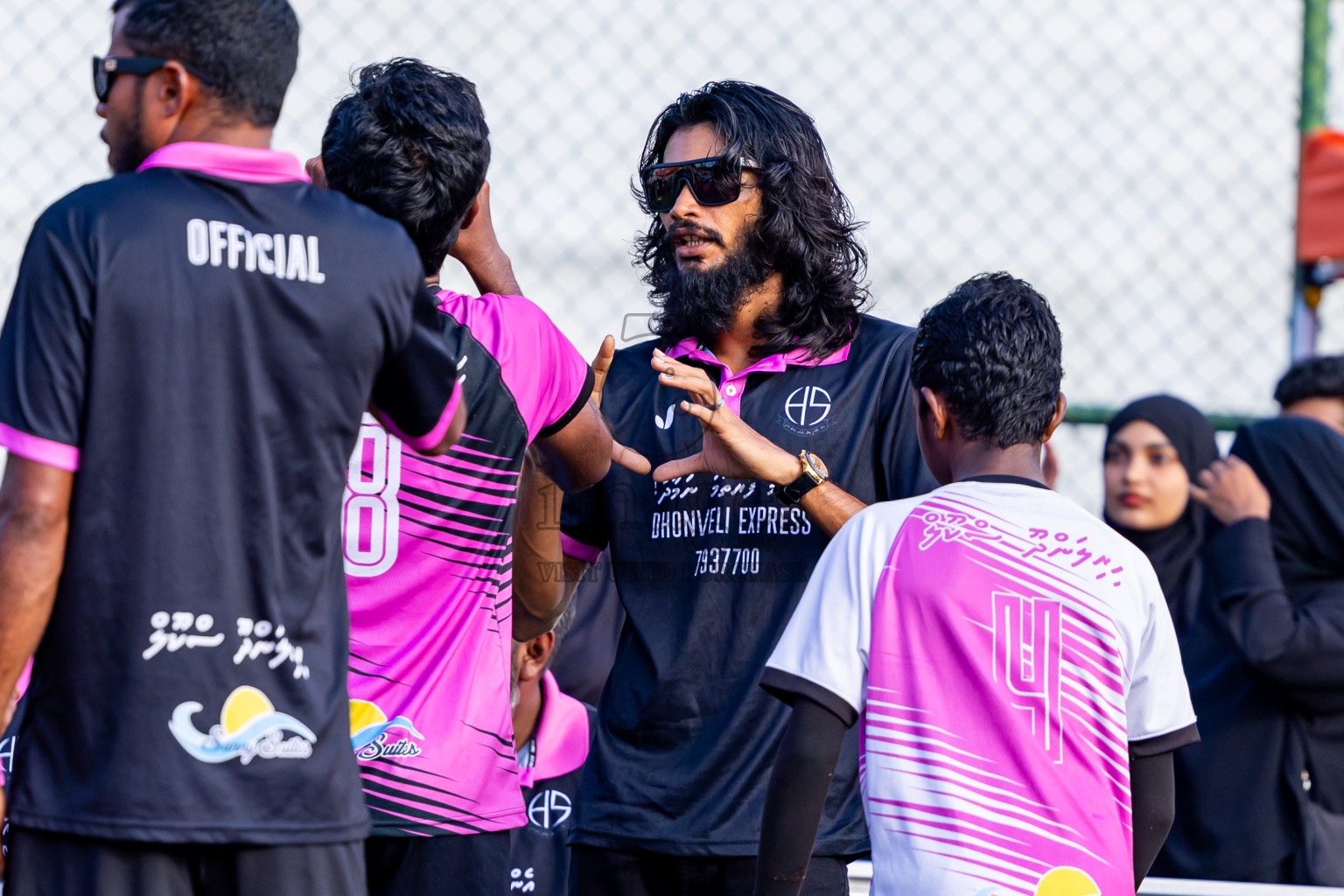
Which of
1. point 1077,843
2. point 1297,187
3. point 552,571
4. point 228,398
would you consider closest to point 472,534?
point 552,571

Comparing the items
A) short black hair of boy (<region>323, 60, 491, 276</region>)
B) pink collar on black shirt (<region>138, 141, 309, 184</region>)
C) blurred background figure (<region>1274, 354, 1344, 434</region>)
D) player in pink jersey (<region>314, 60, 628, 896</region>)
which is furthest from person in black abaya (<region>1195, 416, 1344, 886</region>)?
pink collar on black shirt (<region>138, 141, 309, 184</region>)

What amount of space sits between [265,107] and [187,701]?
2.38 ft

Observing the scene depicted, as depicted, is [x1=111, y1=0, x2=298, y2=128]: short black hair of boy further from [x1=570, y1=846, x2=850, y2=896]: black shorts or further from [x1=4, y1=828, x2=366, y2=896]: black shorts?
[x1=570, y1=846, x2=850, y2=896]: black shorts

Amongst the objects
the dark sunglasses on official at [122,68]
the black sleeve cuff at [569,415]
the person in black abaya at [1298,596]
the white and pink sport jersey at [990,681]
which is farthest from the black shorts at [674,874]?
the person in black abaya at [1298,596]

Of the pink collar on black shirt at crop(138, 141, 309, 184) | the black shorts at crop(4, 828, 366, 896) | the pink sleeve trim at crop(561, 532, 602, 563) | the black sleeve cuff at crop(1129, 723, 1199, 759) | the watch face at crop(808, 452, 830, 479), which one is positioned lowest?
→ the black shorts at crop(4, 828, 366, 896)

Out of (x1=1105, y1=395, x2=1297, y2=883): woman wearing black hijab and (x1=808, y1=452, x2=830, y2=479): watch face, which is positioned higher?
(x1=808, y1=452, x2=830, y2=479): watch face

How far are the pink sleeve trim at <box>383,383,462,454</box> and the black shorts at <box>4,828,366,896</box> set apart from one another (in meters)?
0.54


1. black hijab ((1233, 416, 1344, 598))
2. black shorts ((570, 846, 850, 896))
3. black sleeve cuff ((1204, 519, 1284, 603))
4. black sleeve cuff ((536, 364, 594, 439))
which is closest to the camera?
black sleeve cuff ((536, 364, 594, 439))

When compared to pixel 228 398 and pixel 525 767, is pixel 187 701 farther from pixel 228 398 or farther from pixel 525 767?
pixel 525 767

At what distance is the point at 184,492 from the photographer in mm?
1648

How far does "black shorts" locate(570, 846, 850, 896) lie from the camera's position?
2523 millimetres

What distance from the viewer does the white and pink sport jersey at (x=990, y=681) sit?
6.41 ft

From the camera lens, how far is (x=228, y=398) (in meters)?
1.67

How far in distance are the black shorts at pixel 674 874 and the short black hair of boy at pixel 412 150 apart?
45.0 inches
